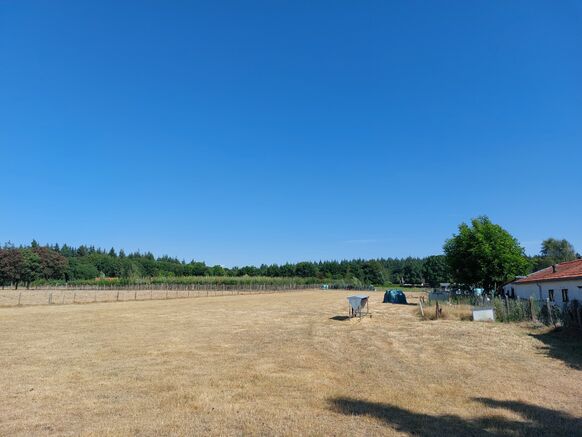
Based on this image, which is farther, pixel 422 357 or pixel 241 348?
pixel 241 348

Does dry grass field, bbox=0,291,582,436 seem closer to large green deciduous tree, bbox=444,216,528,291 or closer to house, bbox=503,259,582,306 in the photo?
house, bbox=503,259,582,306

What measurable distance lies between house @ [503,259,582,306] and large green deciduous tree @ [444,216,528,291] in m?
3.98

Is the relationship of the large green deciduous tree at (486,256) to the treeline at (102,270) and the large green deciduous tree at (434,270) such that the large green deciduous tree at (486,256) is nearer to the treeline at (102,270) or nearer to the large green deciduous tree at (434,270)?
the treeline at (102,270)

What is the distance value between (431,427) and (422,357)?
28.1 ft

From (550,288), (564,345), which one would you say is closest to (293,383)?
(564,345)

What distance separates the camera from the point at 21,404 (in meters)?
9.92

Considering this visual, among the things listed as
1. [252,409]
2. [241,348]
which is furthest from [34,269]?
[252,409]

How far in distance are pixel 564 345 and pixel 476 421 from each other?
12.8m

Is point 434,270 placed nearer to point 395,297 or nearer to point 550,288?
point 395,297

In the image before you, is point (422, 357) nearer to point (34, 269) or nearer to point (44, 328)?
point (44, 328)

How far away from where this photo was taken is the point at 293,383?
1223 cm

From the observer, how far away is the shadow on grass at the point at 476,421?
834 cm

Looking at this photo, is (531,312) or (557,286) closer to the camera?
(531,312)

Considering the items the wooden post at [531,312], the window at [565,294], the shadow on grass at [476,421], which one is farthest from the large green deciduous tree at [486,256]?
the shadow on grass at [476,421]
